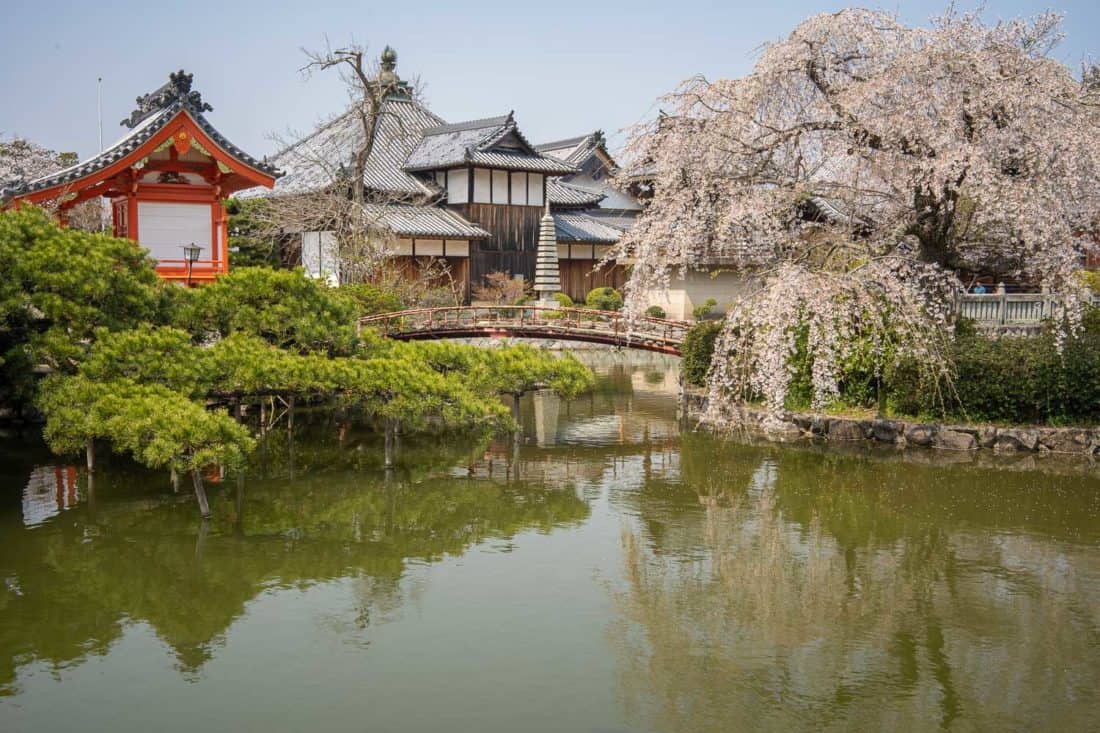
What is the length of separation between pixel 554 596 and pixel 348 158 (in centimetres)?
2712

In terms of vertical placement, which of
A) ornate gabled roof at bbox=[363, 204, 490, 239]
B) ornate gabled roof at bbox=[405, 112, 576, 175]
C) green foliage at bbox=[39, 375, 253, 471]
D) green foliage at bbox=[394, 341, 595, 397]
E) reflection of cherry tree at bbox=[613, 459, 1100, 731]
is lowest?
reflection of cherry tree at bbox=[613, 459, 1100, 731]

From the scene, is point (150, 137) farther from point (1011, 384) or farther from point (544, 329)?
point (1011, 384)

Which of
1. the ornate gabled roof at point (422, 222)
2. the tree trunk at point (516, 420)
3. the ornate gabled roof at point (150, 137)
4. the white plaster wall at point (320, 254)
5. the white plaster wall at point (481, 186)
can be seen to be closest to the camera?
the tree trunk at point (516, 420)

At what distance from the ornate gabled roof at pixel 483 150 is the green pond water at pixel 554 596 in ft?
68.4

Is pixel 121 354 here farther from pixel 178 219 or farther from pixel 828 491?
pixel 828 491

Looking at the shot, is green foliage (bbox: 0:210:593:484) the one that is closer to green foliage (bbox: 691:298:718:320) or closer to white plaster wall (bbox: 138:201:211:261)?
white plaster wall (bbox: 138:201:211:261)

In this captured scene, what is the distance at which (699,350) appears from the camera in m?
21.8

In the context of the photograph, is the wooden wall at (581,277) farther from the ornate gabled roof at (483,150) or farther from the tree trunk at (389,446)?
the tree trunk at (389,446)

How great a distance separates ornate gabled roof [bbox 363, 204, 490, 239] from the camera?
33219 millimetres

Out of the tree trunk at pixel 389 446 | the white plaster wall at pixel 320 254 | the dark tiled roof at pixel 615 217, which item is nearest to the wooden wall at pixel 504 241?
the dark tiled roof at pixel 615 217

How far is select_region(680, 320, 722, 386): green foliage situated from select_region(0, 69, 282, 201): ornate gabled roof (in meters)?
9.59

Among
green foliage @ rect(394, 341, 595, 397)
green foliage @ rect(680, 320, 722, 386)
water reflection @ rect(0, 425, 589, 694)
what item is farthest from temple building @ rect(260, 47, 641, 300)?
water reflection @ rect(0, 425, 589, 694)

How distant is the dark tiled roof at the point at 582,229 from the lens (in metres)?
38.9

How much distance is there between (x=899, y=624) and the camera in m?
10.0
